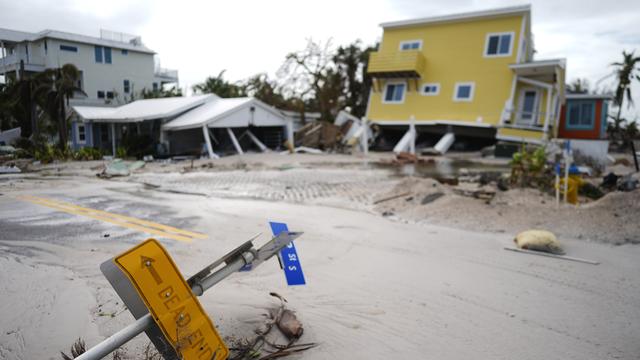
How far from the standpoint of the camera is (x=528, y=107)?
26922 mm

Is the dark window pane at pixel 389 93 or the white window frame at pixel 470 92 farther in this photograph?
the dark window pane at pixel 389 93

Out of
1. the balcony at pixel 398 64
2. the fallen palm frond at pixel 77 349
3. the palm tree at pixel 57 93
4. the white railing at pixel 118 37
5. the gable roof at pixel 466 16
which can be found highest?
the gable roof at pixel 466 16

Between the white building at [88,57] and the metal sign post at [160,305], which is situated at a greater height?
the white building at [88,57]

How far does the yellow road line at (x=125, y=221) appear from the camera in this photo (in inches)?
272

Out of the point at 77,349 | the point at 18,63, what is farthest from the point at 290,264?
the point at 18,63

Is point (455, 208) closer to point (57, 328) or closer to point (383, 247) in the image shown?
point (383, 247)

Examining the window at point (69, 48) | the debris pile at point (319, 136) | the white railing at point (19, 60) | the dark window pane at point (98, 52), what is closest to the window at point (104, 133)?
the debris pile at point (319, 136)

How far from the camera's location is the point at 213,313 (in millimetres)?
3822

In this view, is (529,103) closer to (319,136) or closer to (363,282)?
(319,136)

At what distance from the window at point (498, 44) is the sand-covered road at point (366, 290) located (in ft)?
73.2

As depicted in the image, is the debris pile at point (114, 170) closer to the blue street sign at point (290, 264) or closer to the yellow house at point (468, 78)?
the blue street sign at point (290, 264)

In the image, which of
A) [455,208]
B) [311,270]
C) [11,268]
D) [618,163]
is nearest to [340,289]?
[311,270]

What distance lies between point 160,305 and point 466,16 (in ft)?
96.5

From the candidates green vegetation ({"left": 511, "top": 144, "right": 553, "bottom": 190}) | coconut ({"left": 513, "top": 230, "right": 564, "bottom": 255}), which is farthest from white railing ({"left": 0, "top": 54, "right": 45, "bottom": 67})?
green vegetation ({"left": 511, "top": 144, "right": 553, "bottom": 190})
